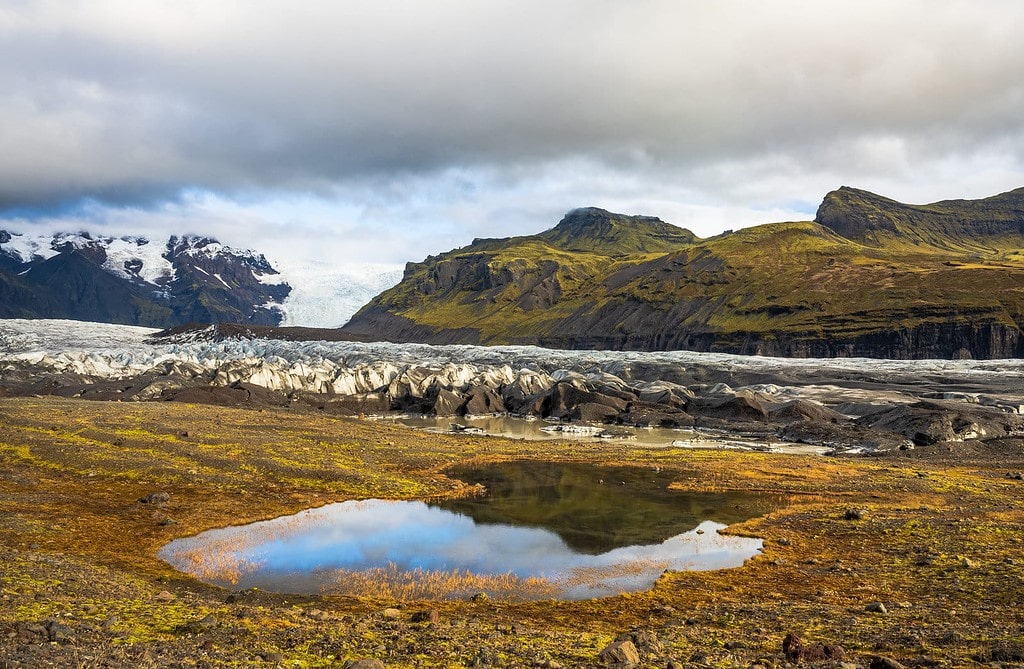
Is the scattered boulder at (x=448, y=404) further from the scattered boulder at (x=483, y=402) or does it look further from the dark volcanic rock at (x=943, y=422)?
the dark volcanic rock at (x=943, y=422)

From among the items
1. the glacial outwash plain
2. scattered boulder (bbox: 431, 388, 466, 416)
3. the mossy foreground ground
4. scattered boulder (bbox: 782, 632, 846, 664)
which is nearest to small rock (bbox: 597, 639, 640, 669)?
the glacial outwash plain

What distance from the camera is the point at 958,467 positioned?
148ft

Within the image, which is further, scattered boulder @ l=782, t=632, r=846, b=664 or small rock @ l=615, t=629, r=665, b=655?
small rock @ l=615, t=629, r=665, b=655

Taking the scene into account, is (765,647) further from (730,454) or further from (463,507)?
(730,454)

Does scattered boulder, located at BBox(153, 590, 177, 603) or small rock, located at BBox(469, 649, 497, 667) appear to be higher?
small rock, located at BBox(469, 649, 497, 667)

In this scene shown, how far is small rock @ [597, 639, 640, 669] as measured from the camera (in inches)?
508

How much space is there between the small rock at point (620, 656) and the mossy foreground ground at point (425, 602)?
343 millimetres

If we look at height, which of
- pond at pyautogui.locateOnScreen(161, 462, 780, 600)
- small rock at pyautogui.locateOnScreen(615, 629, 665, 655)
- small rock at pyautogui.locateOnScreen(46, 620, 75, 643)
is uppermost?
small rock at pyautogui.locateOnScreen(46, 620, 75, 643)

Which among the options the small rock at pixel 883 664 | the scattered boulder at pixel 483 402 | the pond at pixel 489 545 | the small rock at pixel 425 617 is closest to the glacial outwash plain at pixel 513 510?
the small rock at pixel 883 664

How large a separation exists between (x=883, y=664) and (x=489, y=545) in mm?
15153

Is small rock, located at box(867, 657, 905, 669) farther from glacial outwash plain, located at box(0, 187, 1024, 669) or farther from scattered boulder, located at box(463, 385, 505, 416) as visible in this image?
scattered boulder, located at box(463, 385, 505, 416)

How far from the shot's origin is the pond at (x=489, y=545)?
20531 millimetres

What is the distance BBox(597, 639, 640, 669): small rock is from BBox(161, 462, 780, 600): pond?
6297 mm

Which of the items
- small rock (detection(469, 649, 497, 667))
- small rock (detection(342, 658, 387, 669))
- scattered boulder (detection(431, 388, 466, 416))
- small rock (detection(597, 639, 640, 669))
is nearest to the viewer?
small rock (detection(342, 658, 387, 669))
